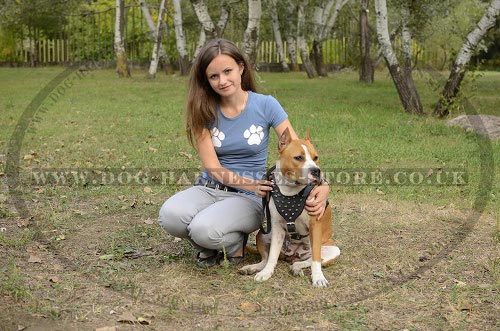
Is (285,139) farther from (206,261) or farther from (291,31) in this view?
(291,31)

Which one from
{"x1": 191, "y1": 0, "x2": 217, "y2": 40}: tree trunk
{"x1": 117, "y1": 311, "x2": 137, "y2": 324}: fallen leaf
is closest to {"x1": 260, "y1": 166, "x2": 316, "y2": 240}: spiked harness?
{"x1": 117, "y1": 311, "x2": 137, "y2": 324}: fallen leaf

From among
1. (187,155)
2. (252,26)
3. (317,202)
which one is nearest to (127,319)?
(317,202)

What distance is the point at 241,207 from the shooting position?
16.0 feet

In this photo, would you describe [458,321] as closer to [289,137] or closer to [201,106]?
[289,137]

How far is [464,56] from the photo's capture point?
12.8 meters

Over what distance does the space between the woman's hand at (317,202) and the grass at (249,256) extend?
1.79 feet

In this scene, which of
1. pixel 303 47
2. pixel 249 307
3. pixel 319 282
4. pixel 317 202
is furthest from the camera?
pixel 303 47

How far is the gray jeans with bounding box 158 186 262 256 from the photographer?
4703 millimetres

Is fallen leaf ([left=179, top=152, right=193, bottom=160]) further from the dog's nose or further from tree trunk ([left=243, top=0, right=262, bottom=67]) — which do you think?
tree trunk ([left=243, top=0, right=262, bottom=67])

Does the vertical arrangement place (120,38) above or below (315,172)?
above

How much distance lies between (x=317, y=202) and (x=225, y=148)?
37.2 inches

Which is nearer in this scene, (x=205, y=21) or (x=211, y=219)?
(x=211, y=219)

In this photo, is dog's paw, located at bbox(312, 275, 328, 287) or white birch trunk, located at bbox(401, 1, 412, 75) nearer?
dog's paw, located at bbox(312, 275, 328, 287)

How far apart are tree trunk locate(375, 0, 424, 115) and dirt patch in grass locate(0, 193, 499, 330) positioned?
758 cm
